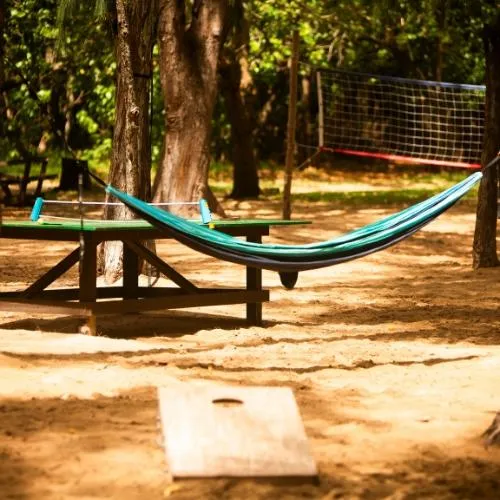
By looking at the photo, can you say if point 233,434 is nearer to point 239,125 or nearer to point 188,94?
point 188,94

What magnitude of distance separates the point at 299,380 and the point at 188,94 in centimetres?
827

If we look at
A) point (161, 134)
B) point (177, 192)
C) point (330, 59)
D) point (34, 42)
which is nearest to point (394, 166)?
point (330, 59)

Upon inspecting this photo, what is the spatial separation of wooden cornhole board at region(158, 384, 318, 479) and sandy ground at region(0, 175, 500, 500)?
63 mm

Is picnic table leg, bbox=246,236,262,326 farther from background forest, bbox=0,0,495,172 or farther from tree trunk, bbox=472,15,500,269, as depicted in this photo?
background forest, bbox=0,0,495,172

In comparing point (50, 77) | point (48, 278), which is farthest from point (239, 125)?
point (48, 278)

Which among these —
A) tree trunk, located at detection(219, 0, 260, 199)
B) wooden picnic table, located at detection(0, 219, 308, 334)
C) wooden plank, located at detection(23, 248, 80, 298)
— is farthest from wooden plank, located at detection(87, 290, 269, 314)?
tree trunk, located at detection(219, 0, 260, 199)

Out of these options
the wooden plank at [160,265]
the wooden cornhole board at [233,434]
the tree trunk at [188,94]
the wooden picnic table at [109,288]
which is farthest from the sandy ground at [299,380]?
the tree trunk at [188,94]

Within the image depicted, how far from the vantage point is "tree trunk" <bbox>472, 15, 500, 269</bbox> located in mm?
10898

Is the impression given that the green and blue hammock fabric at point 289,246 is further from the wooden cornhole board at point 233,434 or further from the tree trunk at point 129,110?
the tree trunk at point 129,110

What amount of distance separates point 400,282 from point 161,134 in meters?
13.9

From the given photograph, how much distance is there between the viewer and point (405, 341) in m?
7.48

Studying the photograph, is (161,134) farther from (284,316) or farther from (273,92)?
(284,316)

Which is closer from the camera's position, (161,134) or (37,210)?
(37,210)

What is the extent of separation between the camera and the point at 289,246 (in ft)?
22.1
